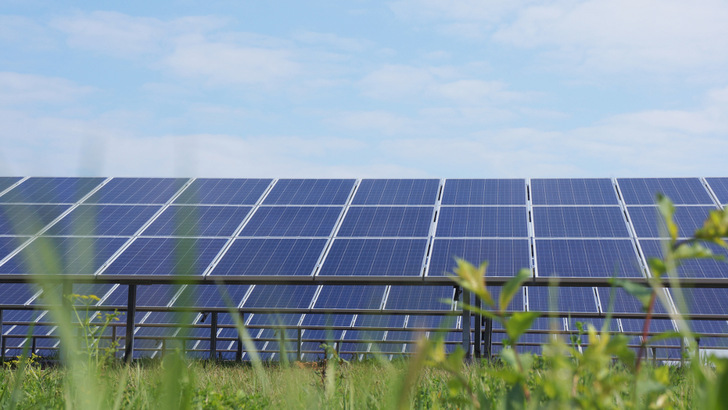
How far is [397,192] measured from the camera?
1470 cm

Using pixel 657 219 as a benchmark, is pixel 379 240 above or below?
below

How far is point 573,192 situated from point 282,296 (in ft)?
22.1

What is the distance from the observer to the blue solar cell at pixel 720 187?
1347cm

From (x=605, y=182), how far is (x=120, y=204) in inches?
439

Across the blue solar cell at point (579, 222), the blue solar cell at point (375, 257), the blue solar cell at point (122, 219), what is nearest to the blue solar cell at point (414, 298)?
the blue solar cell at point (375, 257)

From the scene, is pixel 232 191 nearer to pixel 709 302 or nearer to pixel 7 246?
pixel 7 246

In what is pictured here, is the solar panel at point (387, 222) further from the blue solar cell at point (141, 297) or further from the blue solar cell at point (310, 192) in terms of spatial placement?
the blue solar cell at point (141, 297)

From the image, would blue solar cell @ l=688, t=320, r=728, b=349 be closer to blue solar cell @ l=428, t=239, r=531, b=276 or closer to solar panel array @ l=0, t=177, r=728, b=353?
solar panel array @ l=0, t=177, r=728, b=353

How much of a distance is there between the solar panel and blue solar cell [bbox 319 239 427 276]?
42 cm

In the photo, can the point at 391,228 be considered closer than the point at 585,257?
No

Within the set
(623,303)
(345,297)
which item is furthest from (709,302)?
(345,297)

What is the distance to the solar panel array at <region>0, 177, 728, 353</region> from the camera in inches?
399

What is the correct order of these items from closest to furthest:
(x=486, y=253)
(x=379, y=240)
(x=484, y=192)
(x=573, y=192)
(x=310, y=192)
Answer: (x=486, y=253) < (x=379, y=240) < (x=573, y=192) < (x=484, y=192) < (x=310, y=192)

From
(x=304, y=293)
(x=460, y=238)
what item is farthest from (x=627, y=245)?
(x=304, y=293)
